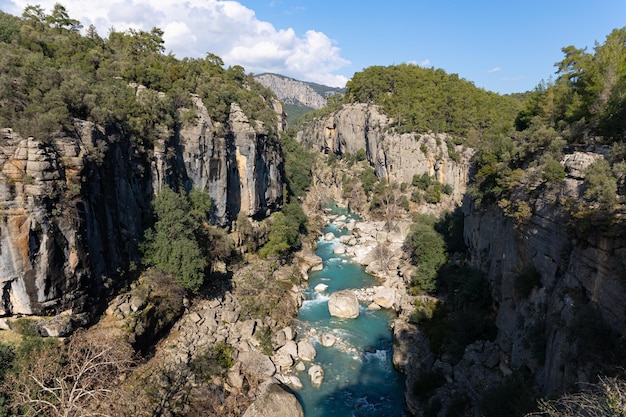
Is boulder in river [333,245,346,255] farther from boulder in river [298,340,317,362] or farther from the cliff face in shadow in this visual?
boulder in river [298,340,317,362]

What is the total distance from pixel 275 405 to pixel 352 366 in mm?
5534

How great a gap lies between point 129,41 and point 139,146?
17230 mm

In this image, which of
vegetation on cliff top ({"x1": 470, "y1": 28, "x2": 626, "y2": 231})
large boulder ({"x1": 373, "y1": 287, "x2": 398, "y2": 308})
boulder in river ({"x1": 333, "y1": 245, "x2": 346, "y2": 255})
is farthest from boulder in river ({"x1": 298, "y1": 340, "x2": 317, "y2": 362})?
boulder in river ({"x1": 333, "y1": 245, "x2": 346, "y2": 255})

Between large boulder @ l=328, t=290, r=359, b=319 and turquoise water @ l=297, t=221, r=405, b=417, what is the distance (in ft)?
1.24

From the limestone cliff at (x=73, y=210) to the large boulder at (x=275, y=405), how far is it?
8.87 m

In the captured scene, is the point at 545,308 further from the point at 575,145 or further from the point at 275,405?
the point at 275,405

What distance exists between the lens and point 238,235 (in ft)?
107

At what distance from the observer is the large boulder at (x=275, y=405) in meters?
16.2

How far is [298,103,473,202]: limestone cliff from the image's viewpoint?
5328cm

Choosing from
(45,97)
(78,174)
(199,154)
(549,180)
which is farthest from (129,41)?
(549,180)

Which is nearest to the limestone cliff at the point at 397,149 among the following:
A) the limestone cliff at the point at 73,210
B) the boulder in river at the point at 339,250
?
the boulder in river at the point at 339,250

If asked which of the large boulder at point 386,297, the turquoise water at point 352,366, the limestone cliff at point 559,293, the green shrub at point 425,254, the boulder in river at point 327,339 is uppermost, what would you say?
the limestone cliff at point 559,293

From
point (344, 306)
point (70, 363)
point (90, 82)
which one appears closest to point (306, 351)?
point (344, 306)

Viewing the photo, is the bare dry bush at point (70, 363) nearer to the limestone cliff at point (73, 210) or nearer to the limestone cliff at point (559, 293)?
the limestone cliff at point (73, 210)
